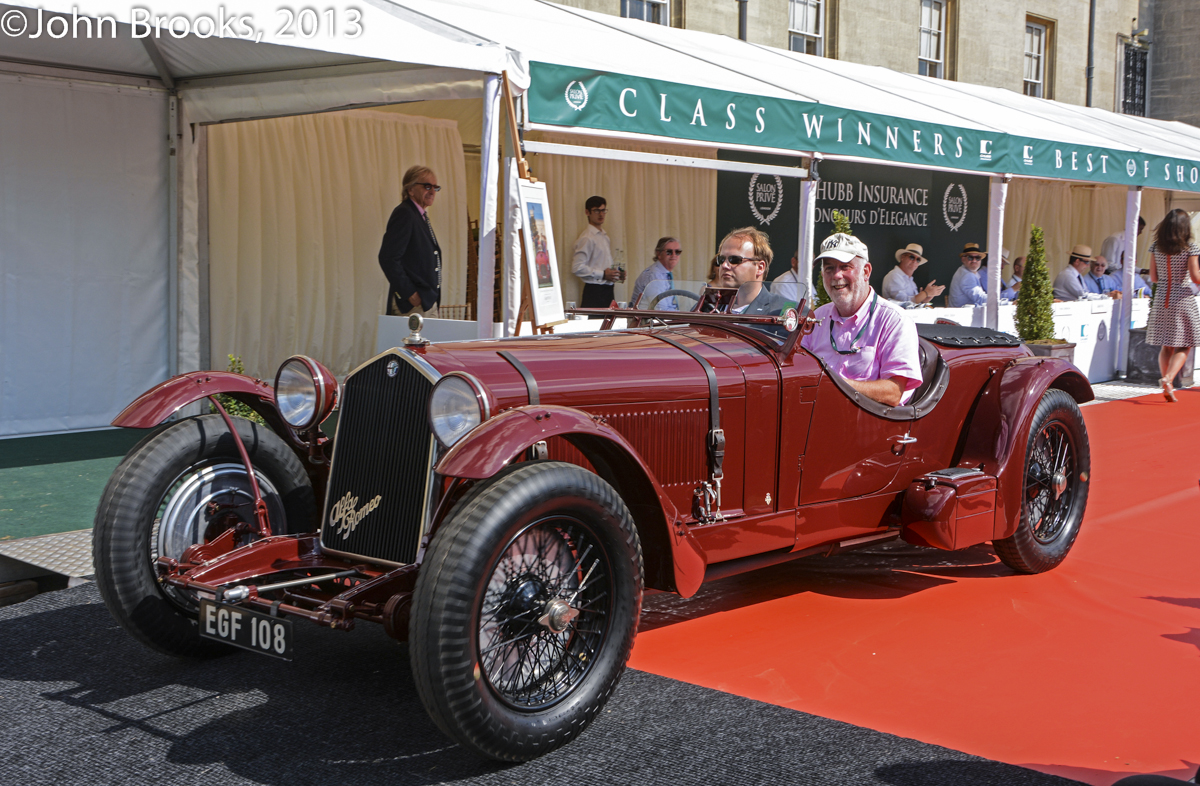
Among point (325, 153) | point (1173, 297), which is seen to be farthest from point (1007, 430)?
point (1173, 297)

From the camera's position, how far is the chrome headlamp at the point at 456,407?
3.06m

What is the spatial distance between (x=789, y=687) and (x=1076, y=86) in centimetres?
1941

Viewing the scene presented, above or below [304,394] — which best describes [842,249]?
above

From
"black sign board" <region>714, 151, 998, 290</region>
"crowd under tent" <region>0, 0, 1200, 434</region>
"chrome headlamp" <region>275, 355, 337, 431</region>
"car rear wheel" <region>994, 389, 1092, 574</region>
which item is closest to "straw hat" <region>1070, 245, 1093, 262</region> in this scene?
"black sign board" <region>714, 151, 998, 290</region>

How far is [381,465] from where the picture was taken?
3.31m

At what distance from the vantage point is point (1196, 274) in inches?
397

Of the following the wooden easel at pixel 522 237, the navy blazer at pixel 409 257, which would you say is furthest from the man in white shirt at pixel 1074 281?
the wooden easel at pixel 522 237

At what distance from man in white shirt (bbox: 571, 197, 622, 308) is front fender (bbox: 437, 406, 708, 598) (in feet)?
23.3

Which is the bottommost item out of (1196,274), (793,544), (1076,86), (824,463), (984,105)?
(793,544)

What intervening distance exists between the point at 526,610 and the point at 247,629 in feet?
2.32

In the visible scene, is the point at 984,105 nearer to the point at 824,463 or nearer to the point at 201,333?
the point at 201,333

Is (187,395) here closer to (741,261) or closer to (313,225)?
(741,261)

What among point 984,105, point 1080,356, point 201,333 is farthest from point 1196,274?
point 201,333

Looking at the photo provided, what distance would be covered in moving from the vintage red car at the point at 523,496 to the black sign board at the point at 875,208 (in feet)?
27.5
